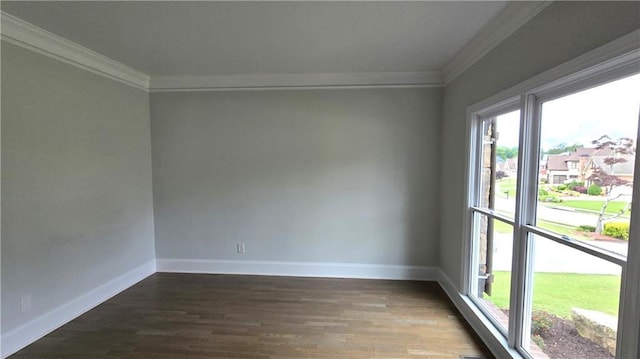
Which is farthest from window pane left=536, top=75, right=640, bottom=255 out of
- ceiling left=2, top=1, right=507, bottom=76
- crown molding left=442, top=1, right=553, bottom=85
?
ceiling left=2, top=1, right=507, bottom=76

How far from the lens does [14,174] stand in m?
2.11

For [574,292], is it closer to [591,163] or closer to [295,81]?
[591,163]

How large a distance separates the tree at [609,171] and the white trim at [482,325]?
1133 millimetres

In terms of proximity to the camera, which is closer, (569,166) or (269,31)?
(569,166)

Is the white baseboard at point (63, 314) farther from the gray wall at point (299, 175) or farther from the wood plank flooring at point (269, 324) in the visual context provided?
the gray wall at point (299, 175)

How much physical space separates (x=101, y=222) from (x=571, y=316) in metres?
4.00

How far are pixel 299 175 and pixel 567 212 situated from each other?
8.57 ft

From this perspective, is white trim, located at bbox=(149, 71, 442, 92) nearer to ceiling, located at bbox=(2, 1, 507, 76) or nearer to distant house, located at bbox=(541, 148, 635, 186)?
ceiling, located at bbox=(2, 1, 507, 76)

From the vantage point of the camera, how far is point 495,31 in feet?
6.86

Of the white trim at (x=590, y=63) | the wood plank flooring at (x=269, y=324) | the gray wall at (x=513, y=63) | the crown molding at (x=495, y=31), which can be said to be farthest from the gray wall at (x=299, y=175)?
the white trim at (x=590, y=63)

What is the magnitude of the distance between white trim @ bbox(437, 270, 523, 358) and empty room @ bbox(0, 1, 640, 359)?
0.03 metres

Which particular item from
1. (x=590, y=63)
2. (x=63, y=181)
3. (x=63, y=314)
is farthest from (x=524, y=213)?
(x=63, y=314)

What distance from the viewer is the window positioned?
4.11 ft

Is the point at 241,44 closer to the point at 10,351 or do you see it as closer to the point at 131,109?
the point at 131,109
